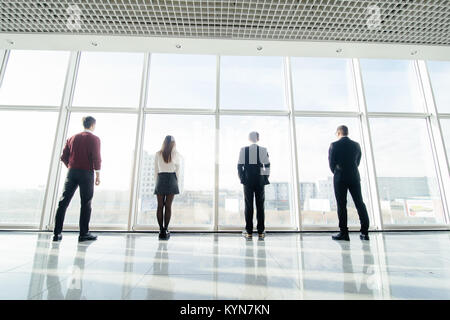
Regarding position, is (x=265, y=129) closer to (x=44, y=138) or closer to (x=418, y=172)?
(x=418, y=172)

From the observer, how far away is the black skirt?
2.58m

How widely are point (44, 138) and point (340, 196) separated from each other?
4676mm

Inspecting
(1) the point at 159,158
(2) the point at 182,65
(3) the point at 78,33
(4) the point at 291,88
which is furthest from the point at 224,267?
(2) the point at 182,65

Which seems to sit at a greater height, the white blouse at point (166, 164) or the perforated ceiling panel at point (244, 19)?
the perforated ceiling panel at point (244, 19)

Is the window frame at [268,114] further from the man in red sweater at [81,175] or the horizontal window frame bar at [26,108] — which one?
the man in red sweater at [81,175]

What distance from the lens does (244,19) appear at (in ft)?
7.18

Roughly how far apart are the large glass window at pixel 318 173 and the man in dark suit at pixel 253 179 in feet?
3.63

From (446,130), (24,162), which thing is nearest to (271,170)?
(446,130)

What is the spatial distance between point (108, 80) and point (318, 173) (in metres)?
4.18

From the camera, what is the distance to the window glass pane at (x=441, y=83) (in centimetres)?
385

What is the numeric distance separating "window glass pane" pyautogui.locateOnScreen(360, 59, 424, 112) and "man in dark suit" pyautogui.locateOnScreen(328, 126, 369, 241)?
1803 millimetres

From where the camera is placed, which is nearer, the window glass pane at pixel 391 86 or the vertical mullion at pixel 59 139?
the vertical mullion at pixel 59 139

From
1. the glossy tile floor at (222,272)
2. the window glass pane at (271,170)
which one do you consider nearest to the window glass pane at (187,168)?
the window glass pane at (271,170)

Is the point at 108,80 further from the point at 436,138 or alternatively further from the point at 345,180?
the point at 436,138
